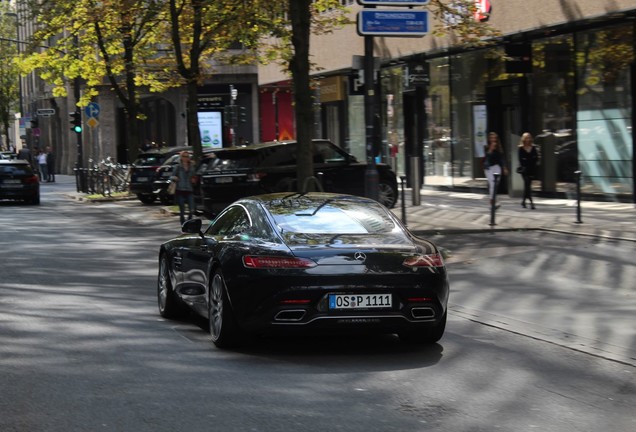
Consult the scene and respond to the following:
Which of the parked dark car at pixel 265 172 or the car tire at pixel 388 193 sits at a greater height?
the parked dark car at pixel 265 172

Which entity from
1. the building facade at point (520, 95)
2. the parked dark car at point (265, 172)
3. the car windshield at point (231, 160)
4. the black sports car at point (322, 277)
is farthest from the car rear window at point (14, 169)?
the black sports car at point (322, 277)

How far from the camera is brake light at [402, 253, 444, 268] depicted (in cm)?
917

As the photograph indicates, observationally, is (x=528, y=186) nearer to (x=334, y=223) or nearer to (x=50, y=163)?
(x=334, y=223)

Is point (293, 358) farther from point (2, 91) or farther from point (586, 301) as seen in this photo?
point (2, 91)

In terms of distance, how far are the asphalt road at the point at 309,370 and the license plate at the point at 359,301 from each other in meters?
0.42

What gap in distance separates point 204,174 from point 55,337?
15.6m

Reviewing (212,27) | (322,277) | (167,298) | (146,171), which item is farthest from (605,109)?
(322,277)

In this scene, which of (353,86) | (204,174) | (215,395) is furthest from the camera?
(204,174)

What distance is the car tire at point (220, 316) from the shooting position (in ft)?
30.6

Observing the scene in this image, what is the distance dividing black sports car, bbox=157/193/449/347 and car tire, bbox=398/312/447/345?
0.5 inches

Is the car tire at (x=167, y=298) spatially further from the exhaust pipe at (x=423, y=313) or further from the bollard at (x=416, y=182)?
the bollard at (x=416, y=182)

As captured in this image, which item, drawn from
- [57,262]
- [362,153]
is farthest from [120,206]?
[57,262]

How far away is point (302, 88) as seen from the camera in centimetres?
2153

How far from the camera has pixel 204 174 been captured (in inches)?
1011
